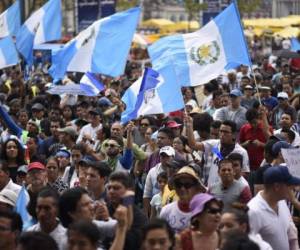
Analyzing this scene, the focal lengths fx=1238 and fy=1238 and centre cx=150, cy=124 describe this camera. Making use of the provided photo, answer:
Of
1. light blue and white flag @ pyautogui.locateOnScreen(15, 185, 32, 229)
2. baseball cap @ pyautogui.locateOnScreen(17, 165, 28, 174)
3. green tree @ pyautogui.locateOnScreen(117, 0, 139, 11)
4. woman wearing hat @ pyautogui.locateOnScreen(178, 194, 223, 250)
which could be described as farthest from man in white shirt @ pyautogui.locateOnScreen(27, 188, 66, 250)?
green tree @ pyautogui.locateOnScreen(117, 0, 139, 11)

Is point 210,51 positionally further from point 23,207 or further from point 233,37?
point 23,207

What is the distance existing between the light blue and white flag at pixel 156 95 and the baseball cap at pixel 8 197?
4.04 meters

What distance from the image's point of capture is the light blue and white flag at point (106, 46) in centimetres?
1767

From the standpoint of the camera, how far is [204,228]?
7.84m

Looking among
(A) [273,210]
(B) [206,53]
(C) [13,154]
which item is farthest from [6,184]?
(B) [206,53]

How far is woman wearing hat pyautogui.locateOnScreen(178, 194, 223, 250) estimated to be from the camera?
782 cm

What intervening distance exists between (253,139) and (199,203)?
5909 millimetres

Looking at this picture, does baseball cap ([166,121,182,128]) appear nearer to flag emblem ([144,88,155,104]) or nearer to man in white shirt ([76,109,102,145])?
flag emblem ([144,88,155,104])

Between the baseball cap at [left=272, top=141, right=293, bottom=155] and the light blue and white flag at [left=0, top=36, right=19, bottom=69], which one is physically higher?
the baseball cap at [left=272, top=141, right=293, bottom=155]

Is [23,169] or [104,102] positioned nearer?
[23,169]

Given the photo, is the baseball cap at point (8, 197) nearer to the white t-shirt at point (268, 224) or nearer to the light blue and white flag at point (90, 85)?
the white t-shirt at point (268, 224)

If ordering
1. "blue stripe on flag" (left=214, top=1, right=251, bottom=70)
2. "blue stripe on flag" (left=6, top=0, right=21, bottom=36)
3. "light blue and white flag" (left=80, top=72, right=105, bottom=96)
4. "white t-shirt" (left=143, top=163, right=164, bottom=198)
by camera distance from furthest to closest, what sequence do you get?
1. "blue stripe on flag" (left=6, top=0, right=21, bottom=36)
2. "light blue and white flag" (left=80, top=72, right=105, bottom=96)
3. "blue stripe on flag" (left=214, top=1, right=251, bottom=70)
4. "white t-shirt" (left=143, top=163, right=164, bottom=198)

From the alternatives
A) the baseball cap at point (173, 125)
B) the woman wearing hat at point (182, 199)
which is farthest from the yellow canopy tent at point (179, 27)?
the woman wearing hat at point (182, 199)

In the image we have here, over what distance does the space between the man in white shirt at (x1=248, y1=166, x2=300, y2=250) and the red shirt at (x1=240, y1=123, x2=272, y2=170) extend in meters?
4.66
